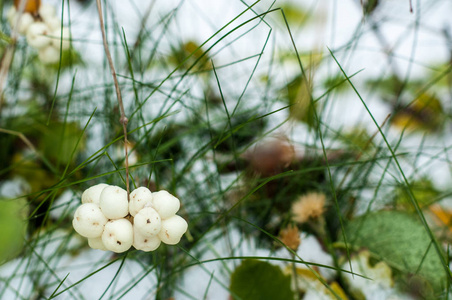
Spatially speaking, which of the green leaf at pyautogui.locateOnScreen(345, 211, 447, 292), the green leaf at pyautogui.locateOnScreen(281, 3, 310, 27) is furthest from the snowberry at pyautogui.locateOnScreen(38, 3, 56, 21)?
the green leaf at pyautogui.locateOnScreen(281, 3, 310, 27)

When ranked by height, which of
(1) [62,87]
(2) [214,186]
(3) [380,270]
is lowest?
(3) [380,270]

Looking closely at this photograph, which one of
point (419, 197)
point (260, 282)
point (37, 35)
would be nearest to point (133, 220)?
point (260, 282)

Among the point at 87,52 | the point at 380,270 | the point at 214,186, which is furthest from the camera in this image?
the point at 87,52

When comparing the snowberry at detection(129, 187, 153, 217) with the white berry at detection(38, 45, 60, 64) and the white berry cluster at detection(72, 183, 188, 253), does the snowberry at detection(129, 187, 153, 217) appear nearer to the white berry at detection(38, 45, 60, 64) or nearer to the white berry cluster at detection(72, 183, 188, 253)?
the white berry cluster at detection(72, 183, 188, 253)

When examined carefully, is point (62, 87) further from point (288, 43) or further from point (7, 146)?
point (288, 43)

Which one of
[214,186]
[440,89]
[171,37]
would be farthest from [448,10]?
[214,186]

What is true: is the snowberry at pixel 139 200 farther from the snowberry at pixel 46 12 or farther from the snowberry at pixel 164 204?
the snowberry at pixel 46 12

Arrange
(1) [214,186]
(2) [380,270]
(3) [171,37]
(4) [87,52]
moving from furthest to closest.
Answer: (4) [87,52] → (3) [171,37] → (1) [214,186] → (2) [380,270]

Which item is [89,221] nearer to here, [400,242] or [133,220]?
[133,220]
